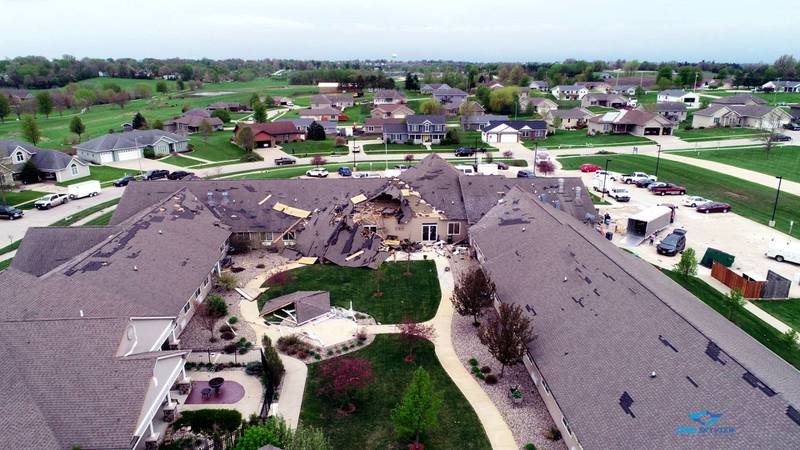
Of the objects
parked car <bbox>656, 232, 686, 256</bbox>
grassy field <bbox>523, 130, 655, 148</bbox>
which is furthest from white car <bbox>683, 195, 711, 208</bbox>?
grassy field <bbox>523, 130, 655, 148</bbox>

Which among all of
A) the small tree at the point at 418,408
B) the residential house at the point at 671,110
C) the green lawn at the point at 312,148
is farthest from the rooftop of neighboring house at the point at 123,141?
the residential house at the point at 671,110

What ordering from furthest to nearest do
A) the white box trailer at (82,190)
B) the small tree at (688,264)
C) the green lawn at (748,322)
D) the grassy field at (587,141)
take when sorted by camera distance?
1. the grassy field at (587,141)
2. the white box trailer at (82,190)
3. the small tree at (688,264)
4. the green lawn at (748,322)

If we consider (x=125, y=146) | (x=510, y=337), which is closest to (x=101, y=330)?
(x=510, y=337)

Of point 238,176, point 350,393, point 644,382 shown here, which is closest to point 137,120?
point 238,176

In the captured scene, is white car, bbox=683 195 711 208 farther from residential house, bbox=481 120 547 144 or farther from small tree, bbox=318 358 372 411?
small tree, bbox=318 358 372 411

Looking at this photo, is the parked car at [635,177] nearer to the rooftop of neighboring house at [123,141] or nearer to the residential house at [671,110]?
the residential house at [671,110]

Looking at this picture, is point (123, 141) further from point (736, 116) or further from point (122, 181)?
point (736, 116)
